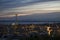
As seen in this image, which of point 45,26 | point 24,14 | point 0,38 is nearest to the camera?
point 0,38

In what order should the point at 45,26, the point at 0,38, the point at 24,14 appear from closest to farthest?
the point at 0,38
the point at 45,26
the point at 24,14

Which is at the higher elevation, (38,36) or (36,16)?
(36,16)

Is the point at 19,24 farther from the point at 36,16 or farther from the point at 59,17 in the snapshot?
the point at 59,17

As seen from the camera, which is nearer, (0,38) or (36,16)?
(0,38)

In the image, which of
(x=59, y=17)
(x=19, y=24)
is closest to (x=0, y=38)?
(x=19, y=24)

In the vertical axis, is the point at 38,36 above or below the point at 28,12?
below

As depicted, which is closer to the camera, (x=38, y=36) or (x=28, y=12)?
(x=38, y=36)

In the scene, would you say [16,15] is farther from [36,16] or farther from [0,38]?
[0,38]

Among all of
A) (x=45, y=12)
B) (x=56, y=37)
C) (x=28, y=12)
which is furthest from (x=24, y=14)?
(x=56, y=37)

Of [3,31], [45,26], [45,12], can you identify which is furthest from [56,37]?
[3,31]
